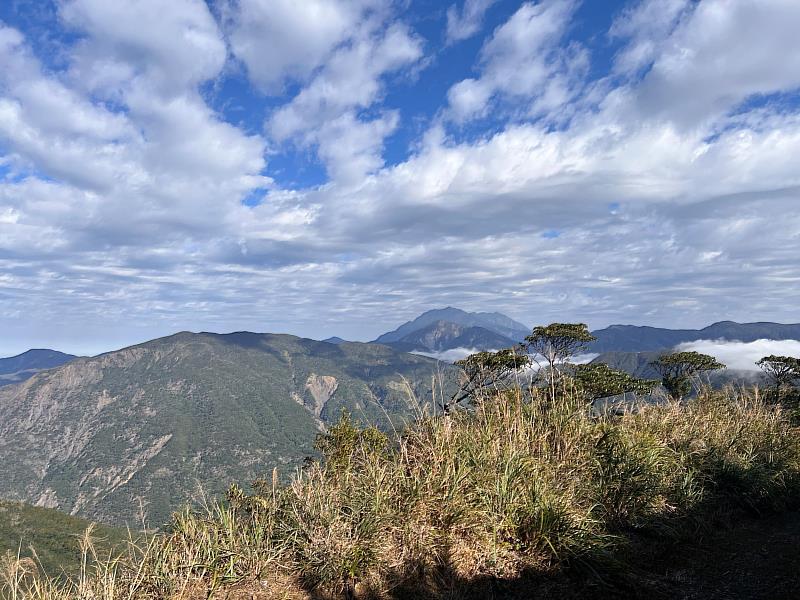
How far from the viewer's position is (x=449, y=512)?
4.46 metres

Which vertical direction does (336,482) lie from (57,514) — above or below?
above

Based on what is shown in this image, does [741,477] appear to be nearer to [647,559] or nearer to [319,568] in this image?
[647,559]

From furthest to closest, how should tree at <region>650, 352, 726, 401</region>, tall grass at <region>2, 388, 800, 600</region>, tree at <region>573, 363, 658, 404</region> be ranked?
tree at <region>650, 352, 726, 401</region> → tree at <region>573, 363, 658, 404</region> → tall grass at <region>2, 388, 800, 600</region>

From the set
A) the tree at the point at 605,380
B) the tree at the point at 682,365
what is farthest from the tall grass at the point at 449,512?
the tree at the point at 682,365

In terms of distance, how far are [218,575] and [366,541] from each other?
118 cm

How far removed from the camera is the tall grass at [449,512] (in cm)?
391

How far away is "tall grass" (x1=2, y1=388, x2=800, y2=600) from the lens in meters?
3.91

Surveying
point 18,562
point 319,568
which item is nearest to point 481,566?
point 319,568

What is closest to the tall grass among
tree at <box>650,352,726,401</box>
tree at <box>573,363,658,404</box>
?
tree at <box>573,363,658,404</box>

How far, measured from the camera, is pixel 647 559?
4.56 meters

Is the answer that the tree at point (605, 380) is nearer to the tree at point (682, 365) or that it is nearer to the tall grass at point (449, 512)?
the tree at point (682, 365)

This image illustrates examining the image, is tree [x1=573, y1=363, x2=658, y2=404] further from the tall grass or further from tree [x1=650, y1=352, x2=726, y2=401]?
the tall grass

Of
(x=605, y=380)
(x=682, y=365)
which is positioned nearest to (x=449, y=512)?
(x=605, y=380)

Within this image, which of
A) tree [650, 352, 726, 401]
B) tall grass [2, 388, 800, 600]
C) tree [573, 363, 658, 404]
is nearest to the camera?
tall grass [2, 388, 800, 600]
